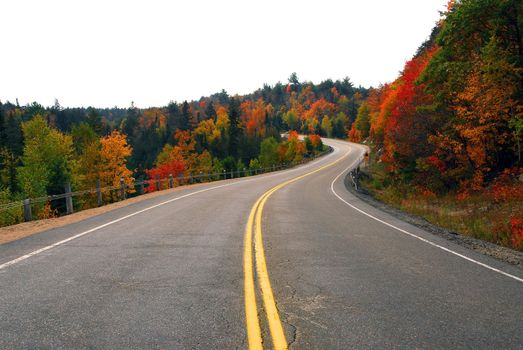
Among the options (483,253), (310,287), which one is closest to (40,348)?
(310,287)

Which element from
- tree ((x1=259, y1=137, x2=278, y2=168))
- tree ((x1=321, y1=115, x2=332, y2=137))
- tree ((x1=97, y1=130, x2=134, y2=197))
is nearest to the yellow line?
tree ((x1=97, y1=130, x2=134, y2=197))

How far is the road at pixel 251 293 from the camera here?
3395 millimetres

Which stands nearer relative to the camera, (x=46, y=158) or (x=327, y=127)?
(x=46, y=158)

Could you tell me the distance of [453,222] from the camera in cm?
1170

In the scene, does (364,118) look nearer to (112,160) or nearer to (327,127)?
(327,127)

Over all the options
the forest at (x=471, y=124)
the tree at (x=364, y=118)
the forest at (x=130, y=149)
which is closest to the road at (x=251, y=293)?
the forest at (x=471, y=124)

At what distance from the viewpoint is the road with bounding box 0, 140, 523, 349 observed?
339 centimetres

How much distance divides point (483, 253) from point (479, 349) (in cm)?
502

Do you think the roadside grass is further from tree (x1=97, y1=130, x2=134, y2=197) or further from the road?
tree (x1=97, y1=130, x2=134, y2=197)

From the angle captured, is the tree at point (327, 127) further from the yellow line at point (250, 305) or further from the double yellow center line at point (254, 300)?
the yellow line at point (250, 305)

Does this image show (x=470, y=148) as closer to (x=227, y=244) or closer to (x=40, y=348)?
(x=227, y=244)

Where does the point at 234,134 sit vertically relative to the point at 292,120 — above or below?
below

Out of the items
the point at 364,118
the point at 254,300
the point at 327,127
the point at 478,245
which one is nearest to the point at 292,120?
the point at 327,127

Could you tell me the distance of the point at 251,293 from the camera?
450 cm
